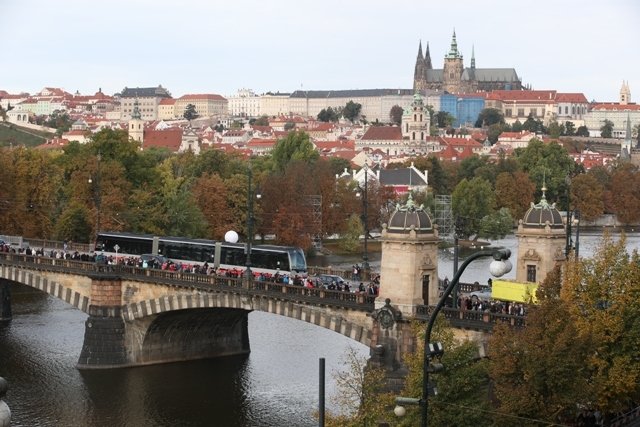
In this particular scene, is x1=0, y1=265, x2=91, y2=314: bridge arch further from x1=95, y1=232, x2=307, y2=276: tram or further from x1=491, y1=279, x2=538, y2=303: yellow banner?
x1=491, y1=279, x2=538, y2=303: yellow banner

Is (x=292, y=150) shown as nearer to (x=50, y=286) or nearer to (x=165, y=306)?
(x=50, y=286)

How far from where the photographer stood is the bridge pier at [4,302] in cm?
6216

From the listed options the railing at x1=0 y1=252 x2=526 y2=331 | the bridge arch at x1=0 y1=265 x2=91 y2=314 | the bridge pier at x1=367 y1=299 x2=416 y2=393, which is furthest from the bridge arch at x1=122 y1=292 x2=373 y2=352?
the bridge arch at x1=0 y1=265 x2=91 y2=314

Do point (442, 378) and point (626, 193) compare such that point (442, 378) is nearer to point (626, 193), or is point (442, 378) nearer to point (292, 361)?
point (292, 361)

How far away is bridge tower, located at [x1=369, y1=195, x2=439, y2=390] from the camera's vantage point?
3806 centimetres

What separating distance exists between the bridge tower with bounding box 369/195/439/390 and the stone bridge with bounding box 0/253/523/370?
6.12 feet

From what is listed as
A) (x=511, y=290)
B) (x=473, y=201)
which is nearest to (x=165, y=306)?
(x=511, y=290)

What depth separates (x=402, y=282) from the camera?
38375 mm

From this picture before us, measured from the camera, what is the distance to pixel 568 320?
32.4 metres

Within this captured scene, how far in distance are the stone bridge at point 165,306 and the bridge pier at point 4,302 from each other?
243 inches

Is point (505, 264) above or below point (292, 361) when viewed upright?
above

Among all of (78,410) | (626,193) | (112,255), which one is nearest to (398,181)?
(626,193)

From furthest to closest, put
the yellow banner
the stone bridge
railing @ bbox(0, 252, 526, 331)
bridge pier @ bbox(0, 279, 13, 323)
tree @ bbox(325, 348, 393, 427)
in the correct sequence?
bridge pier @ bbox(0, 279, 13, 323), the stone bridge, the yellow banner, railing @ bbox(0, 252, 526, 331), tree @ bbox(325, 348, 393, 427)

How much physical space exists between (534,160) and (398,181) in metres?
15.6
